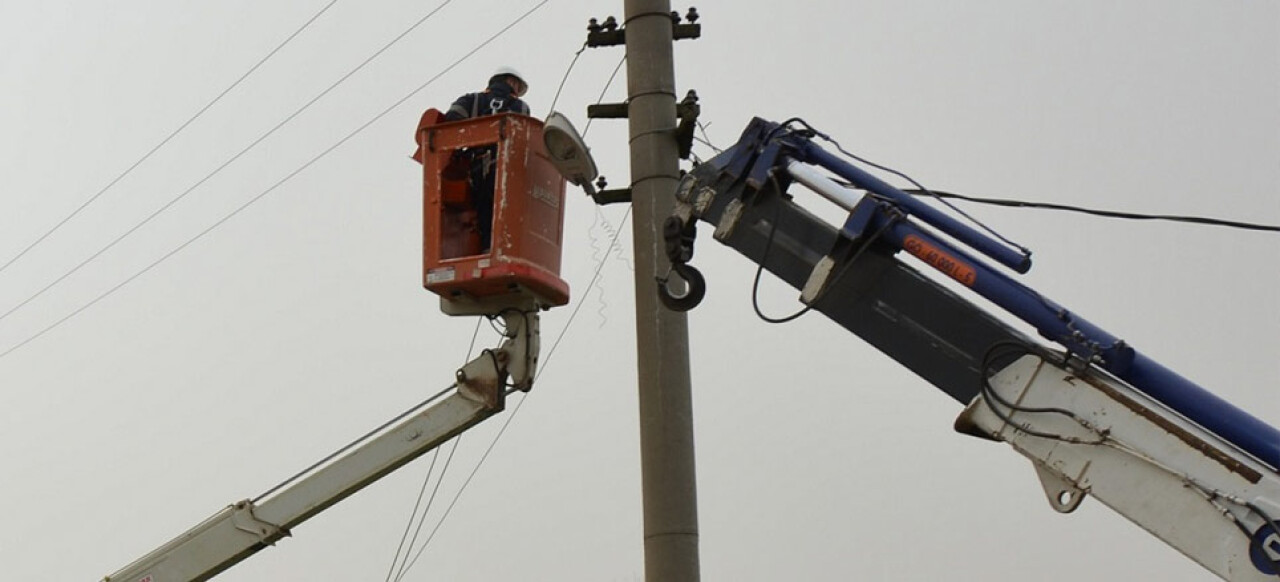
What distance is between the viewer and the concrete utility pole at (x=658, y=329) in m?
7.52

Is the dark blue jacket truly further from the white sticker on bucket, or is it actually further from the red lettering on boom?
the red lettering on boom

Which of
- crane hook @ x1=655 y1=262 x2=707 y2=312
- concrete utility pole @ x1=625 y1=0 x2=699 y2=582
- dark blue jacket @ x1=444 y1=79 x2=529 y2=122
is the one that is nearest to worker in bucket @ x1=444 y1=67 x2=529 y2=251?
dark blue jacket @ x1=444 y1=79 x2=529 y2=122

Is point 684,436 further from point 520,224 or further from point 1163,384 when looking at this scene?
point 1163,384

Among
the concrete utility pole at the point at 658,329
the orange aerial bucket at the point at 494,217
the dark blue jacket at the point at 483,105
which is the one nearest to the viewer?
the concrete utility pole at the point at 658,329

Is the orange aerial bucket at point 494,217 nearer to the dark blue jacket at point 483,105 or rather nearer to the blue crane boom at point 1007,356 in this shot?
the dark blue jacket at point 483,105

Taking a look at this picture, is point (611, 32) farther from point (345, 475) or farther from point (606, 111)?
point (345, 475)

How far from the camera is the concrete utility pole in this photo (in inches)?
296

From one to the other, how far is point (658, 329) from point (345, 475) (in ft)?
6.71

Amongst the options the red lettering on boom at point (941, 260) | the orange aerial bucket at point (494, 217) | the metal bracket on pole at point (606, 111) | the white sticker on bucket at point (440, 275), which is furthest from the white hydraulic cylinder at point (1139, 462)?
the metal bracket on pole at point (606, 111)

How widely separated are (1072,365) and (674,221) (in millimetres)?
2016

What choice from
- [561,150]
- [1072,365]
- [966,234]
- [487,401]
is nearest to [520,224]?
[561,150]

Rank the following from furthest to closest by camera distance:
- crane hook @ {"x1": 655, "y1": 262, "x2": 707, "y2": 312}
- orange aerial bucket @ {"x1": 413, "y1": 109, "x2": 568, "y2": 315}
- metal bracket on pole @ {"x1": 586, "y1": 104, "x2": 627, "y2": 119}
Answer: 1. metal bracket on pole @ {"x1": 586, "y1": 104, "x2": 627, "y2": 119}
2. orange aerial bucket @ {"x1": 413, "y1": 109, "x2": 568, "y2": 315}
3. crane hook @ {"x1": 655, "y1": 262, "x2": 707, "y2": 312}

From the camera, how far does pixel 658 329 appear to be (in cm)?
793

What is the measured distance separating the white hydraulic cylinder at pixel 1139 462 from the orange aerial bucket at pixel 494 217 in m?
3.31
